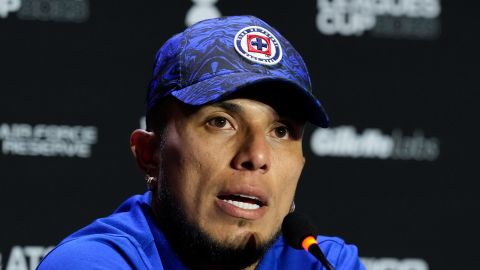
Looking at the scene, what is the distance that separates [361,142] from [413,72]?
288 millimetres

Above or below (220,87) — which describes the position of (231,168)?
below

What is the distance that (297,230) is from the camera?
4.37ft

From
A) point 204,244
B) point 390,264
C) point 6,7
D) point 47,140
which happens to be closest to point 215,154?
point 204,244

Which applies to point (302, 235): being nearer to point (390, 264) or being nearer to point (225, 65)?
point (225, 65)

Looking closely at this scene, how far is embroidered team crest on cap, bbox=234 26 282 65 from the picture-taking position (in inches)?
55.4

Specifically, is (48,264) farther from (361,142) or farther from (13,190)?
(361,142)

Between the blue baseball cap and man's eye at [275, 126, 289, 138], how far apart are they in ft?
0.16

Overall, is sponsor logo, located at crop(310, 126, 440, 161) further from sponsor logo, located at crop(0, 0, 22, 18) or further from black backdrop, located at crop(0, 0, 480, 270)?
sponsor logo, located at crop(0, 0, 22, 18)

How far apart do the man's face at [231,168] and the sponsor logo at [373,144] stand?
1260mm

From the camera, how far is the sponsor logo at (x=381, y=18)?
8.93ft

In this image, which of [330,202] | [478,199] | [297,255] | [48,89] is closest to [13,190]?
[48,89]

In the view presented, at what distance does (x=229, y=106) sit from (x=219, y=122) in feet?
0.09

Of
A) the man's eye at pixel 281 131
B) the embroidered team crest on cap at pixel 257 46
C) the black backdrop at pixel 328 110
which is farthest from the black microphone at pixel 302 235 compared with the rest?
the black backdrop at pixel 328 110

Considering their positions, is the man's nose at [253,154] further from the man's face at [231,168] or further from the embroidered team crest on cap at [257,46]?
the embroidered team crest on cap at [257,46]
